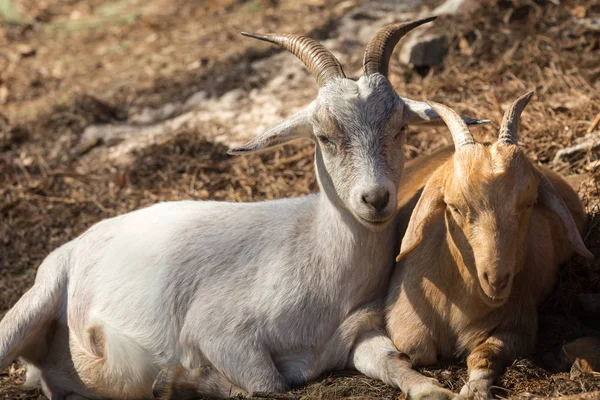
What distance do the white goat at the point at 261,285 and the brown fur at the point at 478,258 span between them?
7.8 inches

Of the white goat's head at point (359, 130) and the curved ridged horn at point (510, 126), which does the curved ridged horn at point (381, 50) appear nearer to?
the white goat's head at point (359, 130)

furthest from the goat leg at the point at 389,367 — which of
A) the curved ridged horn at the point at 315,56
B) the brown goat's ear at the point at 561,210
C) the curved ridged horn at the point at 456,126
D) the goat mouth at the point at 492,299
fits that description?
the curved ridged horn at the point at 315,56

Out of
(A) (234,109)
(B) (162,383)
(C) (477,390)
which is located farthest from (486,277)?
(A) (234,109)

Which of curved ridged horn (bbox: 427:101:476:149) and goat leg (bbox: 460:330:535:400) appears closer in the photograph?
goat leg (bbox: 460:330:535:400)

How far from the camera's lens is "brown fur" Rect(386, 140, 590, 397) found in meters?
4.02

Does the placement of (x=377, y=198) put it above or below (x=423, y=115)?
below

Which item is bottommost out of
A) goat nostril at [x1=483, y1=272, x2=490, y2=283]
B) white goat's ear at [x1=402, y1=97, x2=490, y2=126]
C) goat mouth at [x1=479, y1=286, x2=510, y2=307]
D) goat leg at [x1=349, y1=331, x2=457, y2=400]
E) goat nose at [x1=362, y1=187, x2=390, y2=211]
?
goat leg at [x1=349, y1=331, x2=457, y2=400]

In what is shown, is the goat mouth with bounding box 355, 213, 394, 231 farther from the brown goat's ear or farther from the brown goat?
the brown goat's ear

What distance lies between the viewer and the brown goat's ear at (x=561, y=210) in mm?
4160

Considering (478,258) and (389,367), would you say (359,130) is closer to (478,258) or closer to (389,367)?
(478,258)

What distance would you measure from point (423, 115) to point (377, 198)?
27.4 inches

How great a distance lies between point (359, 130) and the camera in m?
4.61

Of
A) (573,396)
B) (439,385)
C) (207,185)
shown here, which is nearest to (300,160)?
(207,185)

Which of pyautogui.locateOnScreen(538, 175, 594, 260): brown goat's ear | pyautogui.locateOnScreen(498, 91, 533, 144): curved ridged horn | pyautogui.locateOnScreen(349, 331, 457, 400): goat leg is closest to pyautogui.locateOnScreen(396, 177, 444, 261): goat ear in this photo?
pyautogui.locateOnScreen(498, 91, 533, 144): curved ridged horn
